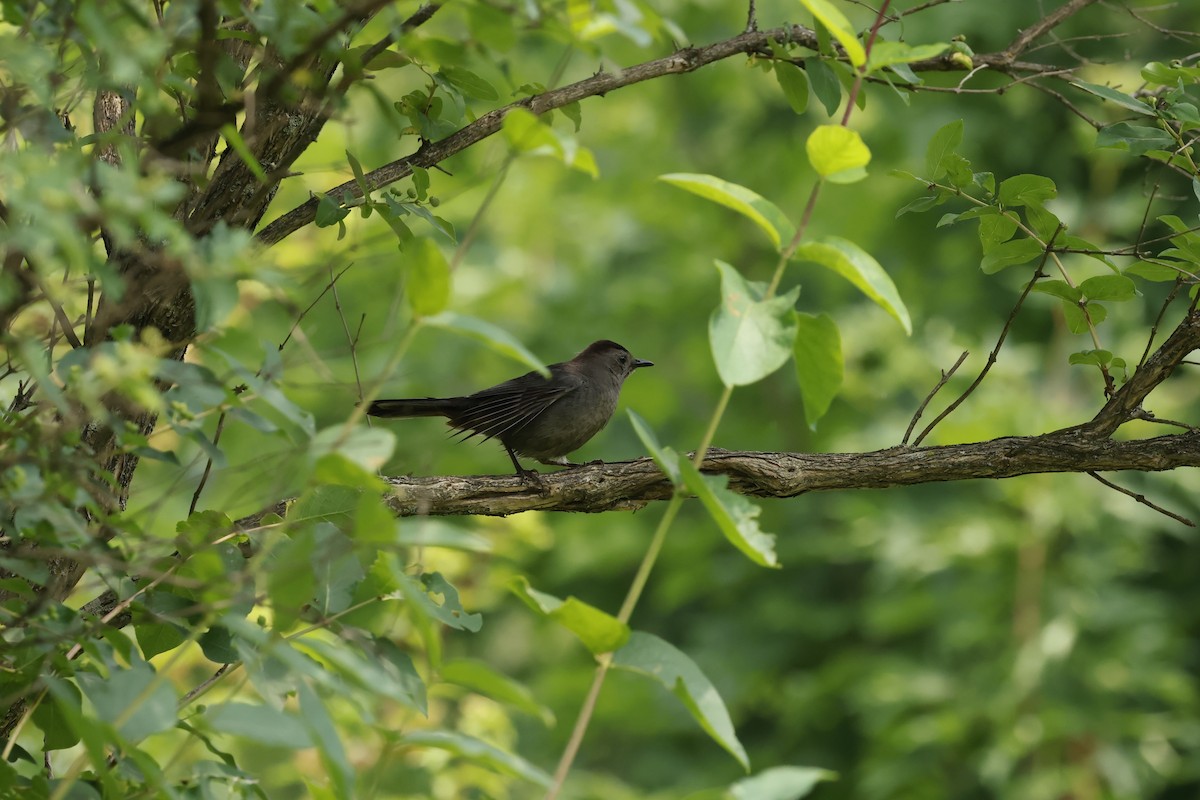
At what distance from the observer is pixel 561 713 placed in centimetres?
1034

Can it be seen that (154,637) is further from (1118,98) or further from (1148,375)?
(1148,375)

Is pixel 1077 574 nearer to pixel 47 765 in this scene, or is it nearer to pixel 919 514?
pixel 919 514

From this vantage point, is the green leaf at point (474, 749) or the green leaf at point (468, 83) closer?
the green leaf at point (474, 749)

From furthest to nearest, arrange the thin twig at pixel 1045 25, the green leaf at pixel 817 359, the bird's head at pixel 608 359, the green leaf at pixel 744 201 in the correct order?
the bird's head at pixel 608 359
the thin twig at pixel 1045 25
the green leaf at pixel 817 359
the green leaf at pixel 744 201

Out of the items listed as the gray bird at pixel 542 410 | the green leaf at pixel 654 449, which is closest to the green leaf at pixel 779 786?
the green leaf at pixel 654 449

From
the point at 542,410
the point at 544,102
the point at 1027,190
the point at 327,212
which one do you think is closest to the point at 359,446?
the point at 327,212

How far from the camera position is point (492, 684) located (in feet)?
5.22

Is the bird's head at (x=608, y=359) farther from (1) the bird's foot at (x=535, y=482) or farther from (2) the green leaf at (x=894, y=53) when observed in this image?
(2) the green leaf at (x=894, y=53)

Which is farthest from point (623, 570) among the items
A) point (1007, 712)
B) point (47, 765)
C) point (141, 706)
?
point (141, 706)

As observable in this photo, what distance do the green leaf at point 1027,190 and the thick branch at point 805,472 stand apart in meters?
0.69

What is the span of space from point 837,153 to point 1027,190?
1.29m

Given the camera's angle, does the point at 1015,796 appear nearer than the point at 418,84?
Yes

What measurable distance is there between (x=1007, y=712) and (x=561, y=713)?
12.2ft

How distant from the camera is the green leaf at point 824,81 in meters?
2.89
